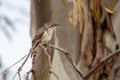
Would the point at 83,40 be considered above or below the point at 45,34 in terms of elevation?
below

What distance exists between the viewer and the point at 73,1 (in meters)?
1.73

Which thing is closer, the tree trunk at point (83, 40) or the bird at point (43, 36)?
the bird at point (43, 36)

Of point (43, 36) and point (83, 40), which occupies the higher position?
point (43, 36)

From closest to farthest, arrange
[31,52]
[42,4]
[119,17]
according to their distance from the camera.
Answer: [31,52]
[42,4]
[119,17]

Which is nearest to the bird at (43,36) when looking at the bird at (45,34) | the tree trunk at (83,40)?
the bird at (45,34)

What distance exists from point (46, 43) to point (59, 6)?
2.80 feet

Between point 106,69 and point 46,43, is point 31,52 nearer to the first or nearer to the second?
point 46,43

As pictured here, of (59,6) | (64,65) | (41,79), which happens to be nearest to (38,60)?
(41,79)

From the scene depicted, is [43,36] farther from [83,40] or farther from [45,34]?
[83,40]

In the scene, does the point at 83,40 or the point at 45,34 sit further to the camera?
the point at 83,40

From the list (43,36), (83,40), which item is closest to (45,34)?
(43,36)

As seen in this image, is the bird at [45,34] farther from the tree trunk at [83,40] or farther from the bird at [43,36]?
the tree trunk at [83,40]

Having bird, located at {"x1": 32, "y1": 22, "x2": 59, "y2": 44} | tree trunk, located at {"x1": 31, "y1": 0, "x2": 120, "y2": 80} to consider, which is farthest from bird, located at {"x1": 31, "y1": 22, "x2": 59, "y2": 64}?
tree trunk, located at {"x1": 31, "y1": 0, "x2": 120, "y2": 80}

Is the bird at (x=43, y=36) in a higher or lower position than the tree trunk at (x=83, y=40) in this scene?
higher
